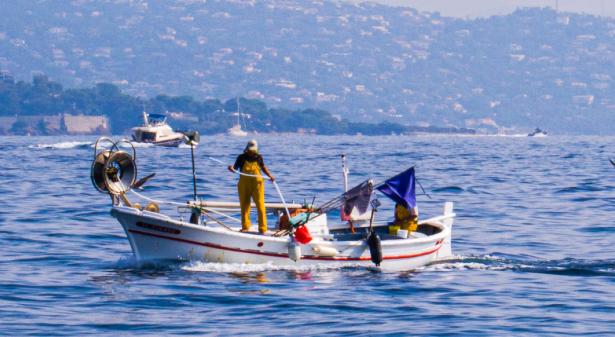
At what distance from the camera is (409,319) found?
24.2m

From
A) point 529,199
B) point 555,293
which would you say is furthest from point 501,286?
point 529,199

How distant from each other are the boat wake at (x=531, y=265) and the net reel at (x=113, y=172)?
25.0 feet

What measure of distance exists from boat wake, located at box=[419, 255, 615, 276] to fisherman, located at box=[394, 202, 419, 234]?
1188 millimetres

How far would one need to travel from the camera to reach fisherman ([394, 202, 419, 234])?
3243 cm

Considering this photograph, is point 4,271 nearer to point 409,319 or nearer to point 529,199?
point 409,319

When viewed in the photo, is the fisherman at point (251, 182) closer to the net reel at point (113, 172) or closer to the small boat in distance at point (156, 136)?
the net reel at point (113, 172)

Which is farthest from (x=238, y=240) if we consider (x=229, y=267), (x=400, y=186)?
(x=400, y=186)

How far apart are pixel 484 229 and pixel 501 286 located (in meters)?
12.7

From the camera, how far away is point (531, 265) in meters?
31.7

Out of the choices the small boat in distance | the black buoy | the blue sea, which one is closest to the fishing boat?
the black buoy

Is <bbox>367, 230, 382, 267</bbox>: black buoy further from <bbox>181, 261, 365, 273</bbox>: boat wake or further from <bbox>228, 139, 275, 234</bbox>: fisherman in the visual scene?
<bbox>228, 139, 275, 234</bbox>: fisherman

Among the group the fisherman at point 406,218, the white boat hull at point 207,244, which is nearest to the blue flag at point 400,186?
the fisherman at point 406,218

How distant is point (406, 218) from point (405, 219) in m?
0.05

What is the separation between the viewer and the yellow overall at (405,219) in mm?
32500
